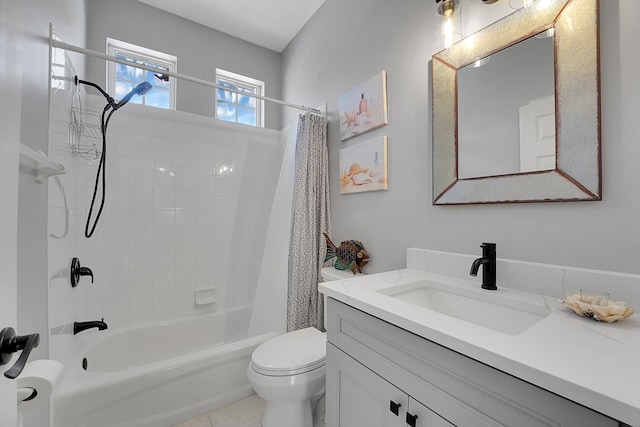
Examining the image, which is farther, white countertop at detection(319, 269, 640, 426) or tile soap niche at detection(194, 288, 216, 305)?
tile soap niche at detection(194, 288, 216, 305)

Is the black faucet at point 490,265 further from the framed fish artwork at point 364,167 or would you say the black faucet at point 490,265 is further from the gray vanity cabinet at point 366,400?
the framed fish artwork at point 364,167

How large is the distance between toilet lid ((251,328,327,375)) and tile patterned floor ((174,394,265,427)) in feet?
1.79

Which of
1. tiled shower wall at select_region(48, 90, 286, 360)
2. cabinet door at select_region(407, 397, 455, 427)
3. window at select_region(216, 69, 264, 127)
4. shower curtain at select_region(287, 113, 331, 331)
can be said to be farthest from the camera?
window at select_region(216, 69, 264, 127)

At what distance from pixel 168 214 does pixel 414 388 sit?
218cm

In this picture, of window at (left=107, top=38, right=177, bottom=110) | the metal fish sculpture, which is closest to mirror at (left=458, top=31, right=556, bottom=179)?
the metal fish sculpture

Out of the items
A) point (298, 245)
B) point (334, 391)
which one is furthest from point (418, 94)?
point (334, 391)

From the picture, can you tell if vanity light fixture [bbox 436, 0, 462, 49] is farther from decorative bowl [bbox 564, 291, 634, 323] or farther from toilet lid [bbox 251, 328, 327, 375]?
toilet lid [bbox 251, 328, 327, 375]

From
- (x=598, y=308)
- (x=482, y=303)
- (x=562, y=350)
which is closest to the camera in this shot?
(x=562, y=350)

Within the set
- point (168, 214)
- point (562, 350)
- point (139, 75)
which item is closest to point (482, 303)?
point (562, 350)

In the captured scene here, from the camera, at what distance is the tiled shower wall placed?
192 centimetres

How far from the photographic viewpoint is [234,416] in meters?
1.58

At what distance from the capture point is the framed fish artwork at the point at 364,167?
158 cm

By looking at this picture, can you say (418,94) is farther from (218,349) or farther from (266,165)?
(218,349)

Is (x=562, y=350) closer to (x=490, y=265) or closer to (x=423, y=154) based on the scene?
(x=490, y=265)
